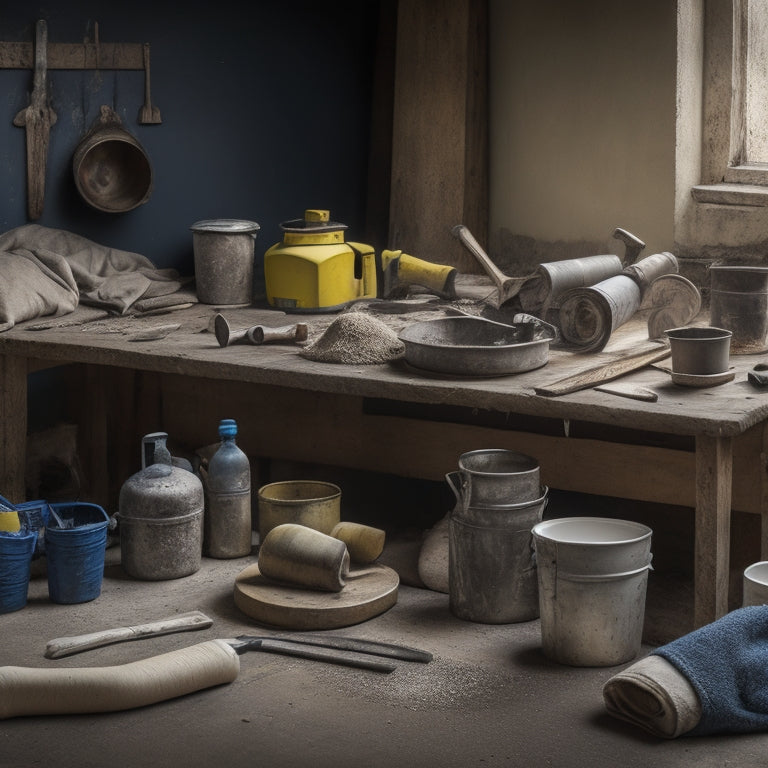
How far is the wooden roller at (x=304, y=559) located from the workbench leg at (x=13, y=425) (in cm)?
127

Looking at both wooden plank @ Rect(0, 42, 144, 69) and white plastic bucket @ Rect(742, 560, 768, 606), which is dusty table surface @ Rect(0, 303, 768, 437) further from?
wooden plank @ Rect(0, 42, 144, 69)

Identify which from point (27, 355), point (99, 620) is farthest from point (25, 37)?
point (99, 620)

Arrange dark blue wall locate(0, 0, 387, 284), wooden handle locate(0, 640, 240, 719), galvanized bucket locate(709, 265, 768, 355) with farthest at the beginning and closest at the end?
dark blue wall locate(0, 0, 387, 284) < galvanized bucket locate(709, 265, 768, 355) < wooden handle locate(0, 640, 240, 719)

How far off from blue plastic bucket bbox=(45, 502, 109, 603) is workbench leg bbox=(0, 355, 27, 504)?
689 millimetres

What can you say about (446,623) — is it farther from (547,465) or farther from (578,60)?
(578,60)

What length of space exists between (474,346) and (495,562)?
75 cm

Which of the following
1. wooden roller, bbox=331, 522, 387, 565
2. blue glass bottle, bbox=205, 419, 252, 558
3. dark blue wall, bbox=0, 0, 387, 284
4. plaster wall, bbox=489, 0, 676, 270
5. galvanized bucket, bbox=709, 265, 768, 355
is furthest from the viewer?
plaster wall, bbox=489, 0, 676, 270

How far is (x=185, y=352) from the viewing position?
486 centimetres

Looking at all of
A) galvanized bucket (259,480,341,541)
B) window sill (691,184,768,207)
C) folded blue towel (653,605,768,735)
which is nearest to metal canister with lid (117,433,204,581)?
galvanized bucket (259,480,341,541)

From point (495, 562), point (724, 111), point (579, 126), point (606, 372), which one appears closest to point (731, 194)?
point (724, 111)

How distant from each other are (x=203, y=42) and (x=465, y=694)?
3.48 meters

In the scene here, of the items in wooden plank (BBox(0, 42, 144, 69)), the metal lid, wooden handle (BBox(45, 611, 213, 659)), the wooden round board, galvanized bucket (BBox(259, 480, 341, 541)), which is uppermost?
wooden plank (BBox(0, 42, 144, 69))

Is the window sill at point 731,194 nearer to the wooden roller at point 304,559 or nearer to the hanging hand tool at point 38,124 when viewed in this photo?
the wooden roller at point 304,559

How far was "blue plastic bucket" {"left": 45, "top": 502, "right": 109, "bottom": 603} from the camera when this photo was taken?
4645mm
